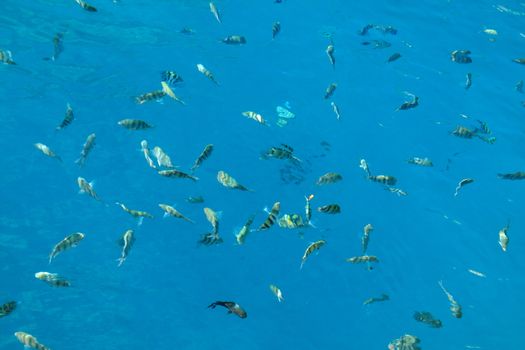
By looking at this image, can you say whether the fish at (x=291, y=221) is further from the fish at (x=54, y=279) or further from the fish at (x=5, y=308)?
the fish at (x=5, y=308)

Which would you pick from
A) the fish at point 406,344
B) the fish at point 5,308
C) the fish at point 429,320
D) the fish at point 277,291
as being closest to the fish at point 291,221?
the fish at point 277,291

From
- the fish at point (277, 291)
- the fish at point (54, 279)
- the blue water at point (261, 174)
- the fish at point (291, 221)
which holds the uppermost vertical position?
the fish at point (291, 221)

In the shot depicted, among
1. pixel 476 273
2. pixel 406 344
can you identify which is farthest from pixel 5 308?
pixel 476 273

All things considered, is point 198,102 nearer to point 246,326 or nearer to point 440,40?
point 246,326

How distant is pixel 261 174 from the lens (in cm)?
1944

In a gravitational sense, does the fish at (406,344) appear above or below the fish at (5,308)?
below

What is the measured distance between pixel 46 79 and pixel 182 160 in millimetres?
8271

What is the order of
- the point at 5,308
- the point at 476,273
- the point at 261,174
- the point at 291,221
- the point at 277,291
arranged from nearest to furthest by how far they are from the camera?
1. the point at 5,308
2. the point at 277,291
3. the point at 291,221
4. the point at 261,174
5. the point at 476,273

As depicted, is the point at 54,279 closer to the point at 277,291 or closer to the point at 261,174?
the point at 277,291

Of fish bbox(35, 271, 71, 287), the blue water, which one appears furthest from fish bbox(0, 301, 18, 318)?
the blue water

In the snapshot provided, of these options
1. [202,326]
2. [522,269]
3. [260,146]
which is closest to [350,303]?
[202,326]

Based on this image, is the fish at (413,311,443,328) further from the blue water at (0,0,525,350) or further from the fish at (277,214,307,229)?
the blue water at (0,0,525,350)

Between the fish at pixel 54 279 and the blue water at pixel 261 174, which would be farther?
the blue water at pixel 261 174

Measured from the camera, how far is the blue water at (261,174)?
16.7 m
